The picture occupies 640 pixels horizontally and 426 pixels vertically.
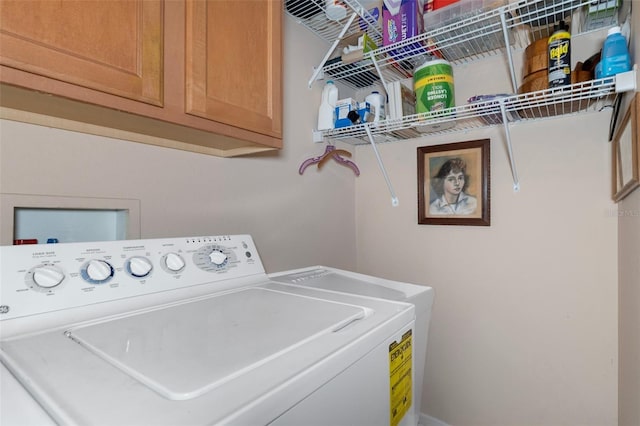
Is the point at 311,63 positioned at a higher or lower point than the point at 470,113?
higher

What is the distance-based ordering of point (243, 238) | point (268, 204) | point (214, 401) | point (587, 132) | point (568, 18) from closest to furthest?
point (214, 401) < point (243, 238) < point (568, 18) < point (587, 132) < point (268, 204)

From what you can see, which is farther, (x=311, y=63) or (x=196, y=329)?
(x=311, y=63)

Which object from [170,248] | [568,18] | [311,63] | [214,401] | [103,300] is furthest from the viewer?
[311,63]

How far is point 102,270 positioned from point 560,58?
5.74ft

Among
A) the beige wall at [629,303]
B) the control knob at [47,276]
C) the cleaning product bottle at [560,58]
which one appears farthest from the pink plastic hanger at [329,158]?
the beige wall at [629,303]

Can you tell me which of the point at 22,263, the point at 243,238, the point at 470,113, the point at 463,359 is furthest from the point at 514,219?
the point at 22,263

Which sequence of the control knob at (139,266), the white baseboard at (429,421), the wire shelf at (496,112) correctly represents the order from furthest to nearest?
the white baseboard at (429,421) → the wire shelf at (496,112) → the control knob at (139,266)

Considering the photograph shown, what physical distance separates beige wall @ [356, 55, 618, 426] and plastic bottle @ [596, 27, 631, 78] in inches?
16.6

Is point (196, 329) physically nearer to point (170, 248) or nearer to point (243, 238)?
point (170, 248)

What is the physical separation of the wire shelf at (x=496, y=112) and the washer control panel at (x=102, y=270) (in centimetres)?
107

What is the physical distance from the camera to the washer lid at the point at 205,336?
0.54 m

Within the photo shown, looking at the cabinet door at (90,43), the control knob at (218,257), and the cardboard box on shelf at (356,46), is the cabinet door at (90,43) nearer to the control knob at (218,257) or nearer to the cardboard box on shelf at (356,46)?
the control knob at (218,257)

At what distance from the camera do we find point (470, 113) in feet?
5.14

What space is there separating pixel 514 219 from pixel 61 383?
6.21 ft
